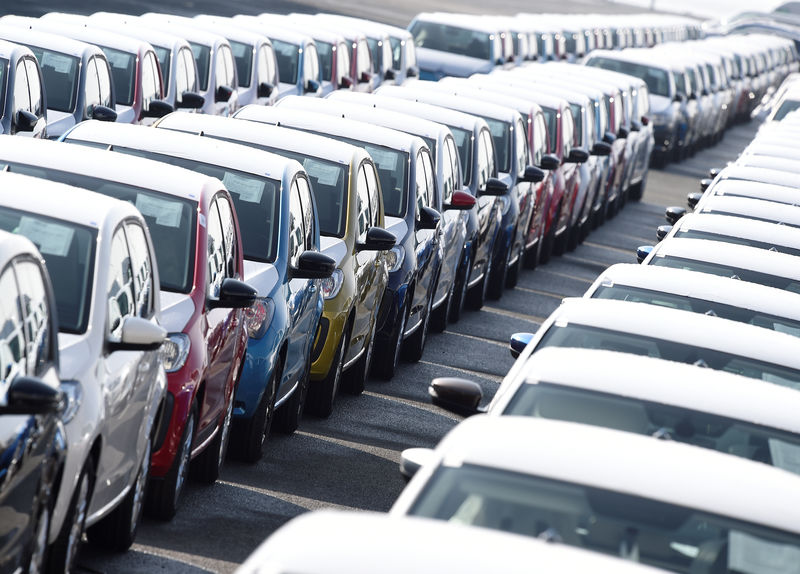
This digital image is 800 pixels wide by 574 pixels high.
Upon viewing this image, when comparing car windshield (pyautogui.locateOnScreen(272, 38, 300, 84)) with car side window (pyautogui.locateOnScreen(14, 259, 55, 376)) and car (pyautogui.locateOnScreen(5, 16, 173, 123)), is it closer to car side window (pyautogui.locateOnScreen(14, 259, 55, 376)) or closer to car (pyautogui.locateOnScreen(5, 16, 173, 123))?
car (pyautogui.locateOnScreen(5, 16, 173, 123))

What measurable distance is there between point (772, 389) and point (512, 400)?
0.92m

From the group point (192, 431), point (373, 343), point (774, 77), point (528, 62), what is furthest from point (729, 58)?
point (192, 431)

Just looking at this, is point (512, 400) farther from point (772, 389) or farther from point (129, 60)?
point (129, 60)

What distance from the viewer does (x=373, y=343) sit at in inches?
584

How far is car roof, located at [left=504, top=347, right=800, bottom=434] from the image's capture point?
7059 mm

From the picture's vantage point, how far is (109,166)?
10.4 meters

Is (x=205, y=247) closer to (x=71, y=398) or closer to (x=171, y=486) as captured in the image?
(x=171, y=486)

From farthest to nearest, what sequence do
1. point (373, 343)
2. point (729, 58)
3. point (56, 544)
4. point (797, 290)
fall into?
point (729, 58) < point (373, 343) < point (797, 290) < point (56, 544)

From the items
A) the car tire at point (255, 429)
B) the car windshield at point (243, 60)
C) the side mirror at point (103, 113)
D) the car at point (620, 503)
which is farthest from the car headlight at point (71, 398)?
the car windshield at point (243, 60)

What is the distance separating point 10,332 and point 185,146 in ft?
18.0

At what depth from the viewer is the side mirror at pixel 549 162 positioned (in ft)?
72.7

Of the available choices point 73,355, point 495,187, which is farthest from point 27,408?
point 495,187

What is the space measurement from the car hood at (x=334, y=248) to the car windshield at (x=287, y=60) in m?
14.7

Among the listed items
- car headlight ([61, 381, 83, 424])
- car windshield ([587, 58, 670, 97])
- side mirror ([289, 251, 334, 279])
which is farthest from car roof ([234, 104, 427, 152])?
car windshield ([587, 58, 670, 97])
